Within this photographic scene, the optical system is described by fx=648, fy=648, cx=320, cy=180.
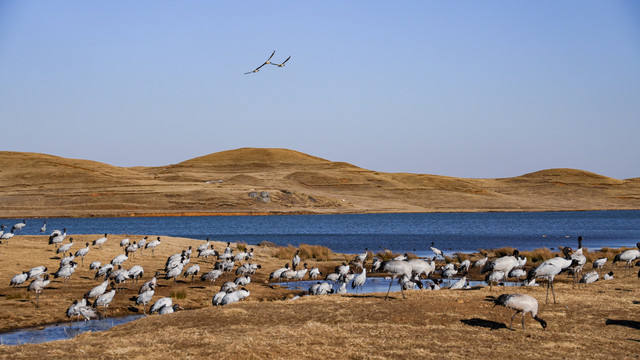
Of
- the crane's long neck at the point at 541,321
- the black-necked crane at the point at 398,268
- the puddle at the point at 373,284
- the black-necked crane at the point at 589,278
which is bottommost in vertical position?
the puddle at the point at 373,284

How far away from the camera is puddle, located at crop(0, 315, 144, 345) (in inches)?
723

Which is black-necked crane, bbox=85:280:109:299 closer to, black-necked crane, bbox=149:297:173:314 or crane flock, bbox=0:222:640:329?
crane flock, bbox=0:222:640:329

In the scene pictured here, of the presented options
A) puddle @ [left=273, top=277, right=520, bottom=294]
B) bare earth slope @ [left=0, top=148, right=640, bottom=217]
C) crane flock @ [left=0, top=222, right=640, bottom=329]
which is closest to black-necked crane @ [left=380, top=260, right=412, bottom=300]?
crane flock @ [left=0, top=222, right=640, bottom=329]

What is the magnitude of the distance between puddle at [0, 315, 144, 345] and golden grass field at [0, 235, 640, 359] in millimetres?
606

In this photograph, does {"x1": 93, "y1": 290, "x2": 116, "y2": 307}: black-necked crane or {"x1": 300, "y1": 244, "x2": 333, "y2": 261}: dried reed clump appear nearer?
{"x1": 93, "y1": 290, "x2": 116, "y2": 307}: black-necked crane

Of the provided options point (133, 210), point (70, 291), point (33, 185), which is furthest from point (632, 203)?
point (70, 291)

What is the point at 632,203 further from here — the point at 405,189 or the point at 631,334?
the point at 631,334

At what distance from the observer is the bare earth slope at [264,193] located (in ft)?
419

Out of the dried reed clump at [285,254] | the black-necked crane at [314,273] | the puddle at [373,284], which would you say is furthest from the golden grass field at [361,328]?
the dried reed clump at [285,254]

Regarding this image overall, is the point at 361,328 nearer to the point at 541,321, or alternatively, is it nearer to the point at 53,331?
the point at 541,321

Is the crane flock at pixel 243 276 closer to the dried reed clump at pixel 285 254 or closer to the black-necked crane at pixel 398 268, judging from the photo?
the black-necked crane at pixel 398 268

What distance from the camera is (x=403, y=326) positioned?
16.9 metres

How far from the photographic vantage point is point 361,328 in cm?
1664

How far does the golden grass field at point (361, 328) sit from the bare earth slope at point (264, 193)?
10342 cm
